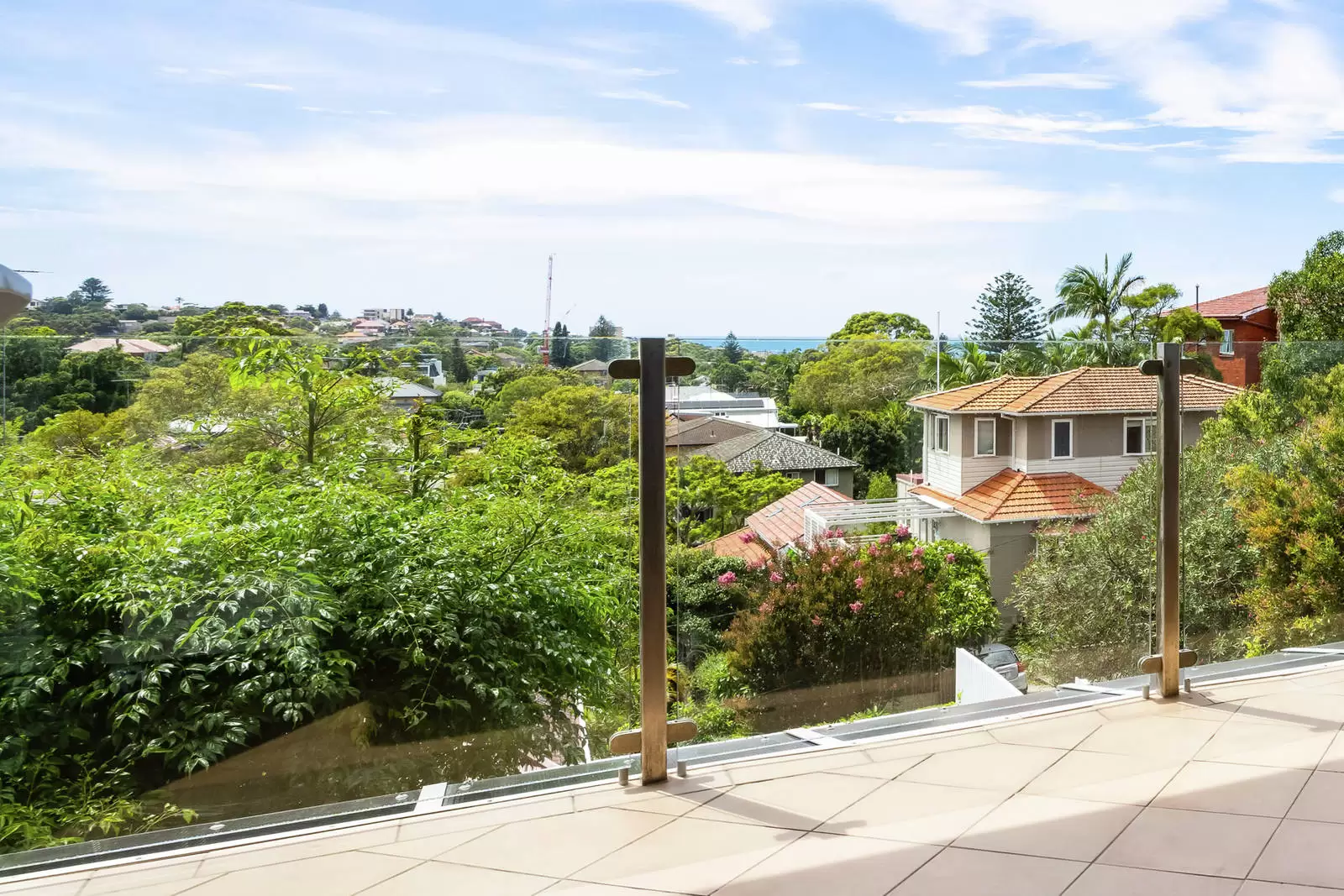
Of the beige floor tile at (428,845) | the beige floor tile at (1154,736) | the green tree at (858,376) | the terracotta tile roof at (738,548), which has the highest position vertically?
the green tree at (858,376)

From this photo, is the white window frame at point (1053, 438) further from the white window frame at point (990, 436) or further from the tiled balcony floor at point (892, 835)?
the tiled balcony floor at point (892, 835)

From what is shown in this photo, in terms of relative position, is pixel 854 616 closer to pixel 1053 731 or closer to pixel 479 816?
pixel 1053 731

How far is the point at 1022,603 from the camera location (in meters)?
3.17

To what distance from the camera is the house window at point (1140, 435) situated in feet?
11.0

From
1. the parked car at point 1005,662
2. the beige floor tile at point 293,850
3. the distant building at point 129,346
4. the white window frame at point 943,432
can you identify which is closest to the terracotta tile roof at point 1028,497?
the white window frame at point 943,432

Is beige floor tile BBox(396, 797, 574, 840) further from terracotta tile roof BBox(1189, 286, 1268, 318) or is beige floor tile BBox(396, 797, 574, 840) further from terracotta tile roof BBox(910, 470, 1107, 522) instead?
terracotta tile roof BBox(1189, 286, 1268, 318)

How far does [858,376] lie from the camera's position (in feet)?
9.91

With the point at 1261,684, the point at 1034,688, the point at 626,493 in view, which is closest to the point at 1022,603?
the point at 1034,688

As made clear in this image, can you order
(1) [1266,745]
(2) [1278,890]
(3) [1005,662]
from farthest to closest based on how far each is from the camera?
(3) [1005,662] < (1) [1266,745] < (2) [1278,890]

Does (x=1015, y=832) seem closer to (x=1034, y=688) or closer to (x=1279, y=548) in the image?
(x=1034, y=688)

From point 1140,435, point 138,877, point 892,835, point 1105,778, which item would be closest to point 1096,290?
point 1140,435

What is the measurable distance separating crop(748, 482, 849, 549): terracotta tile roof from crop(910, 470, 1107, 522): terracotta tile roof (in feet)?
1.56

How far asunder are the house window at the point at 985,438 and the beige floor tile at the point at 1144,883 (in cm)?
154

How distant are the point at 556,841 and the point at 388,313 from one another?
1.44m
